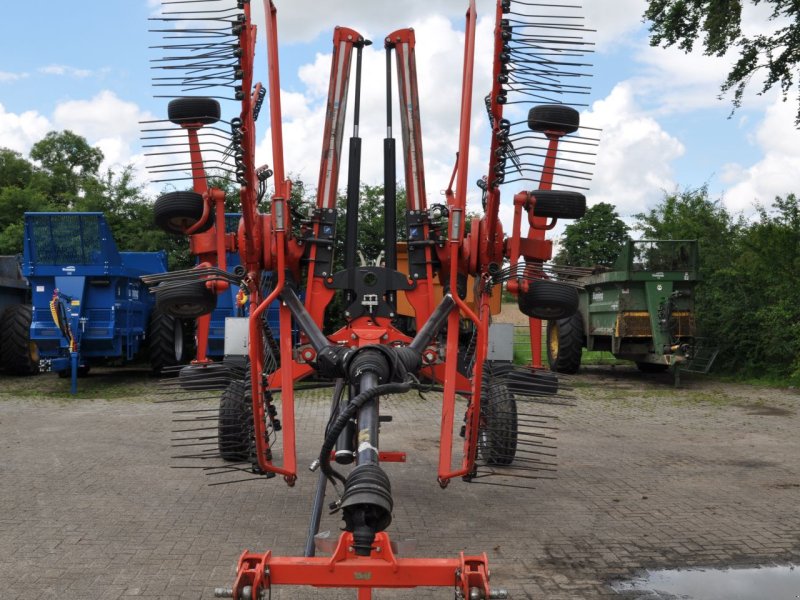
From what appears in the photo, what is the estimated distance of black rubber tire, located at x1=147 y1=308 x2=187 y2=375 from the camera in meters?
14.4

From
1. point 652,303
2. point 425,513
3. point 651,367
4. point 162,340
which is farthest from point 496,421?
point 651,367

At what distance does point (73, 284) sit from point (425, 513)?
29.5 feet

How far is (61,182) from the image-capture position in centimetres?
4028

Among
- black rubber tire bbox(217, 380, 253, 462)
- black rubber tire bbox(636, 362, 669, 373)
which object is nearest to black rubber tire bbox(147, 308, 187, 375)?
black rubber tire bbox(217, 380, 253, 462)

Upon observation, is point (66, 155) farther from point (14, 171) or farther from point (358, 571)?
point (358, 571)

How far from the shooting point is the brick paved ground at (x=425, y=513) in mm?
4488

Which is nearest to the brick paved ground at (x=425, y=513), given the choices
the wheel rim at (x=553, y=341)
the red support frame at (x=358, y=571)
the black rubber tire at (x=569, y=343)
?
the red support frame at (x=358, y=571)

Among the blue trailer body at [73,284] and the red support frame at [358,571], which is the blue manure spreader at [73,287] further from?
the red support frame at [358,571]

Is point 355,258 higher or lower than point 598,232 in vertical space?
lower

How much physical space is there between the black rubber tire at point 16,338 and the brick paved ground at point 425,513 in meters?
4.95

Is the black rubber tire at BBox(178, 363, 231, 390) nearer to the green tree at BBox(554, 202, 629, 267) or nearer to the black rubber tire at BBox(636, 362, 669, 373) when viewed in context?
the black rubber tire at BBox(636, 362, 669, 373)

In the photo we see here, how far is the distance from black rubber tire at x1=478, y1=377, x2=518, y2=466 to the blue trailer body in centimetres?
851

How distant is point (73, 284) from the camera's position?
12773mm

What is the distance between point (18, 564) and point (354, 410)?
244 centimetres
